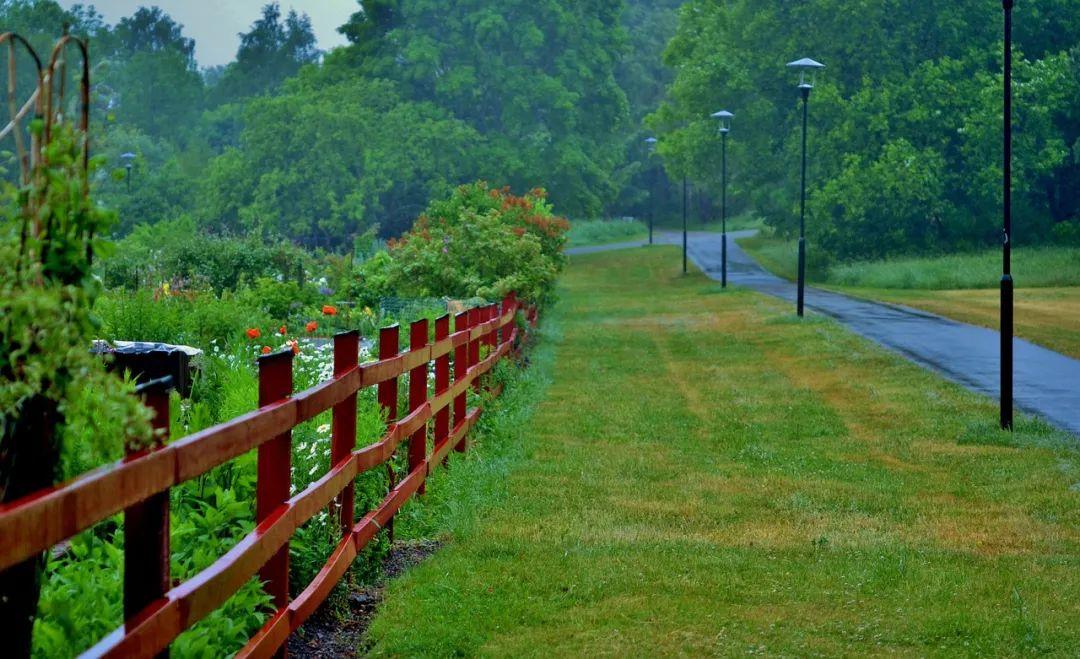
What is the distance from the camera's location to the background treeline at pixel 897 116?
177ft

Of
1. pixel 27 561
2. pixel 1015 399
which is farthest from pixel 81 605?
pixel 1015 399

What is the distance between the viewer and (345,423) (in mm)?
7402

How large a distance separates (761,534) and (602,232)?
82980 millimetres

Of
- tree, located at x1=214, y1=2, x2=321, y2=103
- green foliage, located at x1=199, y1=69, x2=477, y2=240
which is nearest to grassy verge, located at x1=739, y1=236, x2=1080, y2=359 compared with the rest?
green foliage, located at x1=199, y1=69, x2=477, y2=240

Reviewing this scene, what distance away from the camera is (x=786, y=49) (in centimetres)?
5853

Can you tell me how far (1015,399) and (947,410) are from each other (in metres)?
1.28

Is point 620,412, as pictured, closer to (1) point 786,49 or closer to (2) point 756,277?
(2) point 756,277

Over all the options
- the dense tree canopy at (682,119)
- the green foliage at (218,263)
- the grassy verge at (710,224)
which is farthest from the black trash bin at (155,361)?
the grassy verge at (710,224)

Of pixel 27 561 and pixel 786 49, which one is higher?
pixel 786 49

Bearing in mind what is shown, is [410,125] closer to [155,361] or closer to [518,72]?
[518,72]

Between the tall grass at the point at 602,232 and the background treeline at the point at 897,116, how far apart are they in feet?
78.5

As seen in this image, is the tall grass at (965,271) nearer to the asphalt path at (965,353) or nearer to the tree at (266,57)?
the asphalt path at (965,353)

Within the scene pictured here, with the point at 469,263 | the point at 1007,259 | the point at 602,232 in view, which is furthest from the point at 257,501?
the point at 602,232

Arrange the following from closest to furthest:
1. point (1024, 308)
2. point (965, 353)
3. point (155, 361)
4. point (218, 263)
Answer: point (155, 361)
point (965, 353)
point (218, 263)
point (1024, 308)
